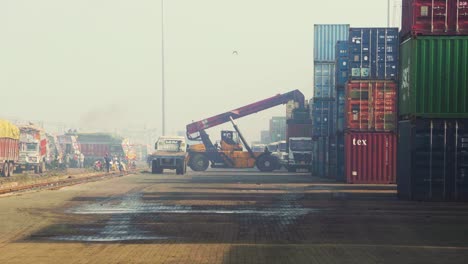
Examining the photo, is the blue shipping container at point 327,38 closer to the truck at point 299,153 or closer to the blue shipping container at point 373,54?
the truck at point 299,153

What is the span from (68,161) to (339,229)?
265ft

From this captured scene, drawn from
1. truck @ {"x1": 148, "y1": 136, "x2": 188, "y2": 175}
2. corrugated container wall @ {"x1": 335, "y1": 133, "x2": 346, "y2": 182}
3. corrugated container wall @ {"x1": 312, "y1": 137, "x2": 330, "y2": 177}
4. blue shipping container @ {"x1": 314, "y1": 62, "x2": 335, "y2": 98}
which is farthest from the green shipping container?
truck @ {"x1": 148, "y1": 136, "x2": 188, "y2": 175}

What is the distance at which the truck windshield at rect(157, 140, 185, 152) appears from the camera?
211 ft

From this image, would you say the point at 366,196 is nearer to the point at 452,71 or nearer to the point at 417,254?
the point at 452,71

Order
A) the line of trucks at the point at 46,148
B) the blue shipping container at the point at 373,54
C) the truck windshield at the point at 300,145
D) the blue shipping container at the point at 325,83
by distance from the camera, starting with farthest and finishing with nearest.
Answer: the truck windshield at the point at 300,145 → the blue shipping container at the point at 325,83 → the line of trucks at the point at 46,148 → the blue shipping container at the point at 373,54

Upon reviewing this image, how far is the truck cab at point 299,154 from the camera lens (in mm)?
69500

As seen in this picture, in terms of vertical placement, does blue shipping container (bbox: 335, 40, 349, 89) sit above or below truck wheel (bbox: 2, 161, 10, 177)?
above

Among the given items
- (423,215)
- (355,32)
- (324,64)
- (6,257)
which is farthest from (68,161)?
(6,257)

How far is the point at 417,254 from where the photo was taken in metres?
15.4

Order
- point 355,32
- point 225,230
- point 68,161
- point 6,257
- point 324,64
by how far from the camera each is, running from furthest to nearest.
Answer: point 68,161, point 324,64, point 355,32, point 225,230, point 6,257

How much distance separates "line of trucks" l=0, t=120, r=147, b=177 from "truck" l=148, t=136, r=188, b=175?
9.26m

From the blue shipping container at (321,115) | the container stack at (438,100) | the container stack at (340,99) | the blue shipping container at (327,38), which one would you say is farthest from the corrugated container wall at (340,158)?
the container stack at (438,100)

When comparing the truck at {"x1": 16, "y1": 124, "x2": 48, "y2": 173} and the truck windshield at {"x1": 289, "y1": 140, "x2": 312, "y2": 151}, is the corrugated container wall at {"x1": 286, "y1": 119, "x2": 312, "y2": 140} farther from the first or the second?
the truck at {"x1": 16, "y1": 124, "x2": 48, "y2": 173}

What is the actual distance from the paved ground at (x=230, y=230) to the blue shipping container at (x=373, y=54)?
1337cm
